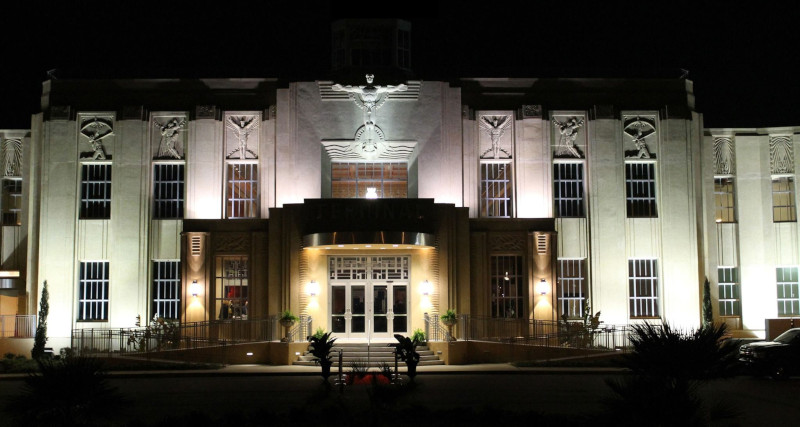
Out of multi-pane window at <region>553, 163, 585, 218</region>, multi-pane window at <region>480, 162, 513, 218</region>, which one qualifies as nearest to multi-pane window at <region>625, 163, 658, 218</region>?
multi-pane window at <region>553, 163, 585, 218</region>

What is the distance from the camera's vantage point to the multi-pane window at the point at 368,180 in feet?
119

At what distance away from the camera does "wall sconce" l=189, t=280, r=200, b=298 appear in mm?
34344

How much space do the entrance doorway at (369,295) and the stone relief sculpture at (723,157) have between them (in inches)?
545

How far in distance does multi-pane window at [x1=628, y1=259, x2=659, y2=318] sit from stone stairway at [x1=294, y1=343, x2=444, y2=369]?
30.2ft

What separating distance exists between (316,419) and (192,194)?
21.5 metres

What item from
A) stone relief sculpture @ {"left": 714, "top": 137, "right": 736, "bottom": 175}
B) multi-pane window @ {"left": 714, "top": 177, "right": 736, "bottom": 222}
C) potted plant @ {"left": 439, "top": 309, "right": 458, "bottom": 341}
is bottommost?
potted plant @ {"left": 439, "top": 309, "right": 458, "bottom": 341}

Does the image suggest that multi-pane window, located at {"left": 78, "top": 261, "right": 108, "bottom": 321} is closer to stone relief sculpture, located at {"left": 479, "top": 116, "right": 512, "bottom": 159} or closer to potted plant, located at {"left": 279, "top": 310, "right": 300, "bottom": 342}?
potted plant, located at {"left": 279, "top": 310, "right": 300, "bottom": 342}

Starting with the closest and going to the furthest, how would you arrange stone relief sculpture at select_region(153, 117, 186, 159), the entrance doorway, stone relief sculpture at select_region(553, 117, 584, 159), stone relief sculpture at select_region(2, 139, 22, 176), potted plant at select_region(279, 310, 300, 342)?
potted plant at select_region(279, 310, 300, 342)
the entrance doorway
stone relief sculpture at select_region(153, 117, 186, 159)
stone relief sculpture at select_region(553, 117, 584, 159)
stone relief sculpture at select_region(2, 139, 22, 176)

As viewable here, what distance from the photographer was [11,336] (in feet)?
113

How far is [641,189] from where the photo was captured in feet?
121

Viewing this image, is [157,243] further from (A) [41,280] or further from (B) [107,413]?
(B) [107,413]

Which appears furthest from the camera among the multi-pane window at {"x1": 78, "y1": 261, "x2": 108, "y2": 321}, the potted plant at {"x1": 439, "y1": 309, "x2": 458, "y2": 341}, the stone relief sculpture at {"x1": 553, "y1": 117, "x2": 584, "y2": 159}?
the stone relief sculpture at {"x1": 553, "y1": 117, "x2": 584, "y2": 159}

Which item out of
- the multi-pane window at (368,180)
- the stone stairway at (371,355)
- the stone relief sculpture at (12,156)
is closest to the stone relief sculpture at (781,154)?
the multi-pane window at (368,180)

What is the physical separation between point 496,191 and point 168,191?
12984 millimetres
